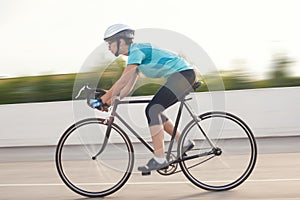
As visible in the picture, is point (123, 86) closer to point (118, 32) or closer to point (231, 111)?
point (118, 32)

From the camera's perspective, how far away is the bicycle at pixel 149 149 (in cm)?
810

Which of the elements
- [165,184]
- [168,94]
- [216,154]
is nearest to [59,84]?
[165,184]

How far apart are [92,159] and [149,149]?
0.65 m

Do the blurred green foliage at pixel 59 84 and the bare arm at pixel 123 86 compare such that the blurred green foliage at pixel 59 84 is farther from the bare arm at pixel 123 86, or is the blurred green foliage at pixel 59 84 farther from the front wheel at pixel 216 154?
the bare arm at pixel 123 86

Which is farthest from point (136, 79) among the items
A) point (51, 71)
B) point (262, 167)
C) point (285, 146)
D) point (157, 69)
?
point (51, 71)

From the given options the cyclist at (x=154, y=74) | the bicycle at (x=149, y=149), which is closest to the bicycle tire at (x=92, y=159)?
the bicycle at (x=149, y=149)

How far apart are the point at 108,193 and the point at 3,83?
8357 mm

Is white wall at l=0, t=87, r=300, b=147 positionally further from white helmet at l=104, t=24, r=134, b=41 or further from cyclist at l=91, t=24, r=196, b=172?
white helmet at l=104, t=24, r=134, b=41

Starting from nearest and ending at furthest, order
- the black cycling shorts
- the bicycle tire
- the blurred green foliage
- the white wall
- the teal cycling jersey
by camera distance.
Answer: the teal cycling jersey < the black cycling shorts < the bicycle tire < the white wall < the blurred green foliage

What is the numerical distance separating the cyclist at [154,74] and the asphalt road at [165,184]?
50 centimetres

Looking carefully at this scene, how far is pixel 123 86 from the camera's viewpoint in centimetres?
793

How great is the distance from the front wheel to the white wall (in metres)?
3.91

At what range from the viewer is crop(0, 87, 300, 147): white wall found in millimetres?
12969

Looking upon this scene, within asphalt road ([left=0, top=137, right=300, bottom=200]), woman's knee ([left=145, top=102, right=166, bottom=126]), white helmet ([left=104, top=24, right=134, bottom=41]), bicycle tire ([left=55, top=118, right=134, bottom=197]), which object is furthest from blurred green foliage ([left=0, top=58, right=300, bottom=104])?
white helmet ([left=104, top=24, right=134, bottom=41])
